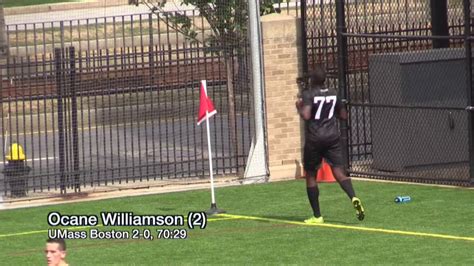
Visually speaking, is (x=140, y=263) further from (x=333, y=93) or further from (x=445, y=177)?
Answer: (x=445, y=177)

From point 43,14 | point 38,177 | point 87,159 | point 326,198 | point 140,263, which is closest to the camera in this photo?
point 140,263

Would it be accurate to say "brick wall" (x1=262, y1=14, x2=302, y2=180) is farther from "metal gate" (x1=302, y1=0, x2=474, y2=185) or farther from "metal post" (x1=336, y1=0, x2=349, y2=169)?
"metal post" (x1=336, y1=0, x2=349, y2=169)

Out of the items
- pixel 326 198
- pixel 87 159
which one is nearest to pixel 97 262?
pixel 326 198

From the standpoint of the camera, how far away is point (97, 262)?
54.2 ft

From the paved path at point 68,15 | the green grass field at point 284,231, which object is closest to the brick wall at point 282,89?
the green grass field at point 284,231

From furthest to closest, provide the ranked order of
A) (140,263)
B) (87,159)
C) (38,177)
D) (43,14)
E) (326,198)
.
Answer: (43,14)
(87,159)
(38,177)
(326,198)
(140,263)

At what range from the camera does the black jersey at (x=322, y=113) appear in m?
18.0

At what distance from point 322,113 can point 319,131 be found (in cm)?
23

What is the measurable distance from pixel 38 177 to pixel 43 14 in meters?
18.8

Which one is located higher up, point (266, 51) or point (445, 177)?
point (266, 51)

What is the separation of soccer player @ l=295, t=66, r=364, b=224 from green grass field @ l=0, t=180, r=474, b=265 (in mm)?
423

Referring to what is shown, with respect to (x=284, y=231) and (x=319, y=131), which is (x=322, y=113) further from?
(x=284, y=231)

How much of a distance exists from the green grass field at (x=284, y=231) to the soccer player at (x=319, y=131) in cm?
42

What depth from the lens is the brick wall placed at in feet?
75.6
